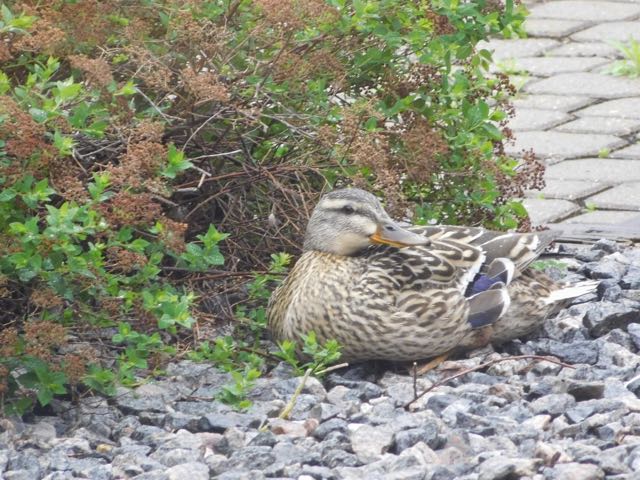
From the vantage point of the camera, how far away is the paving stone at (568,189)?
7020 mm

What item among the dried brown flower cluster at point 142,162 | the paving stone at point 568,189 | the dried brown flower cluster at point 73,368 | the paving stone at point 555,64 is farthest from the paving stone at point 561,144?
the dried brown flower cluster at point 73,368

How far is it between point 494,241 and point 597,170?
2.46 meters

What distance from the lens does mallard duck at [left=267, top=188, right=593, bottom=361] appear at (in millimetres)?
4613

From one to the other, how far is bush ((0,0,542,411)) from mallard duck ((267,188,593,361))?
139 mm

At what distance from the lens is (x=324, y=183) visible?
5133mm

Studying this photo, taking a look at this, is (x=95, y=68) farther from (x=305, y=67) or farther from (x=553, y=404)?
(x=553, y=404)

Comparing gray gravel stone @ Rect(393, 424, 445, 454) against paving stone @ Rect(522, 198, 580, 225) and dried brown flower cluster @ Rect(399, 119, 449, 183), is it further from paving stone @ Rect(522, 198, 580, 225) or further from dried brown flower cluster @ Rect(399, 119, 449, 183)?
paving stone @ Rect(522, 198, 580, 225)

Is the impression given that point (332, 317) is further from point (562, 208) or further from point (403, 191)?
point (562, 208)

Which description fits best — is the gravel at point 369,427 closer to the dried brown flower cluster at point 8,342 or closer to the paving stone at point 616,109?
the dried brown flower cluster at point 8,342

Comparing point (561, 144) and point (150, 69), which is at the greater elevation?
point (150, 69)

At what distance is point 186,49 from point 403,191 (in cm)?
111

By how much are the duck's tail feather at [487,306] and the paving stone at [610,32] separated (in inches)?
197

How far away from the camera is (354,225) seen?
478cm

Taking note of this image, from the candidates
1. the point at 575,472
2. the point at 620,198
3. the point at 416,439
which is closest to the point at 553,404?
the point at 416,439
